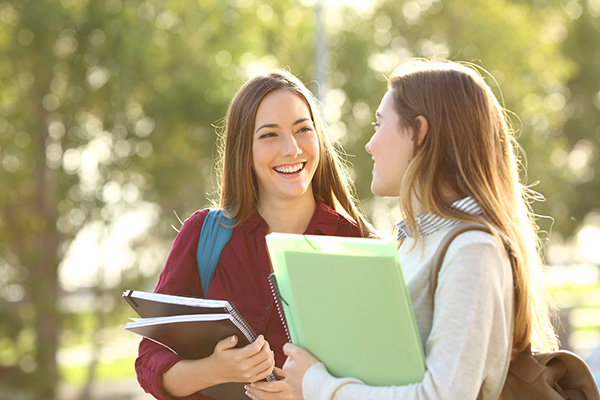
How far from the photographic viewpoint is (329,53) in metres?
20.8

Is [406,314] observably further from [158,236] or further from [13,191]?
[13,191]

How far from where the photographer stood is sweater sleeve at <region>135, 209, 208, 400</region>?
2.83 m

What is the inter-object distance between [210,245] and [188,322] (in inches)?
25.1

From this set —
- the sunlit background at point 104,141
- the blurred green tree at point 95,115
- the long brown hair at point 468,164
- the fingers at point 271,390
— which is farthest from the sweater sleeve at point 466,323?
the blurred green tree at point 95,115

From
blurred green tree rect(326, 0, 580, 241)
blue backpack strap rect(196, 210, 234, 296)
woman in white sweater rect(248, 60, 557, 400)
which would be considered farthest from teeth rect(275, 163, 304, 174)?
blurred green tree rect(326, 0, 580, 241)

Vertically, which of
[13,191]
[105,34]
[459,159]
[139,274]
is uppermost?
[105,34]

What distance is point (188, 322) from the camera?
7.91 feet

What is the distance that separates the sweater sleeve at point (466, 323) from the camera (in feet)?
6.17

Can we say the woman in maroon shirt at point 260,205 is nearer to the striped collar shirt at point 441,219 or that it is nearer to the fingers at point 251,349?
the fingers at point 251,349

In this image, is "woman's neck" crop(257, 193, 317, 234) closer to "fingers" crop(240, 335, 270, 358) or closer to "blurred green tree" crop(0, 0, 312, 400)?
"fingers" crop(240, 335, 270, 358)

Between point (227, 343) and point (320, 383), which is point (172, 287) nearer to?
point (227, 343)

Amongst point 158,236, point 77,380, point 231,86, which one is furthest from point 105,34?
point 77,380

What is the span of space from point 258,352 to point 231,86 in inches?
596

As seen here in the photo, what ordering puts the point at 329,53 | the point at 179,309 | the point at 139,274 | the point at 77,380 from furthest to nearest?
the point at 77,380
the point at 329,53
the point at 139,274
the point at 179,309
